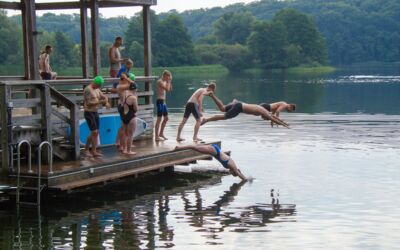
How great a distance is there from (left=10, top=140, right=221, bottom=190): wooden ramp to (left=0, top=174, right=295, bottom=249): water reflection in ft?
1.94

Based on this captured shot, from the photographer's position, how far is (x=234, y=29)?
14538 cm

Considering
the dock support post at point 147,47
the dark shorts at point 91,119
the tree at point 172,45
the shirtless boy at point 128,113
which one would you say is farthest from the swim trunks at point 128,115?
the tree at point 172,45

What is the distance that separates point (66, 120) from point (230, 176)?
4.97m

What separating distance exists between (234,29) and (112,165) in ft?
436

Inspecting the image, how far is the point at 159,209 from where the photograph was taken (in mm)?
13688

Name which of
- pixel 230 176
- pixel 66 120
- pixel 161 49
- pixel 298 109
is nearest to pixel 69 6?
pixel 66 120

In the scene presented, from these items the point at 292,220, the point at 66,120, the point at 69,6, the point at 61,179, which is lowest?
the point at 292,220

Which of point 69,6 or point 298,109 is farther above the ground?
point 69,6

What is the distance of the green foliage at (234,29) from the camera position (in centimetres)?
14425

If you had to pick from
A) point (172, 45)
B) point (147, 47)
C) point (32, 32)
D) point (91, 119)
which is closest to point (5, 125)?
point (91, 119)

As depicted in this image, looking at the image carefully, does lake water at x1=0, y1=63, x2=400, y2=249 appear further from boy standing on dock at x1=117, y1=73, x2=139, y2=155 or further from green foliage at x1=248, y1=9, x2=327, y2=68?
green foliage at x1=248, y1=9, x2=327, y2=68

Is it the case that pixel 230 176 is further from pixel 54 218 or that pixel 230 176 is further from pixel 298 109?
pixel 298 109

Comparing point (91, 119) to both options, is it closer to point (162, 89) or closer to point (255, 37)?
point (162, 89)

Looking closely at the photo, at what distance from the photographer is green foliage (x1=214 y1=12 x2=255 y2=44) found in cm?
14425
